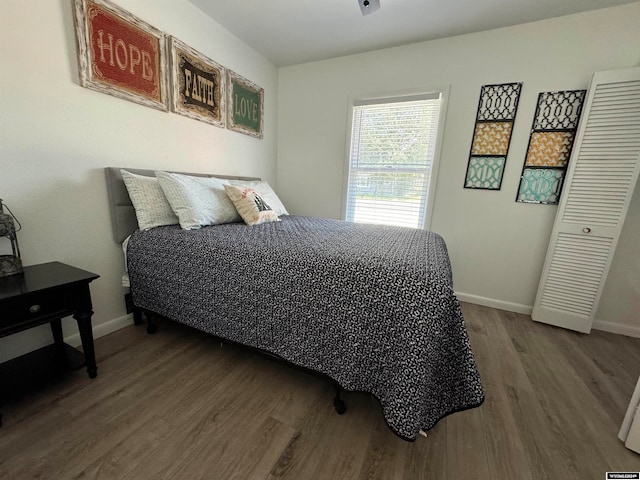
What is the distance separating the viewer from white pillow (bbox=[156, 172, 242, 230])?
1.68m

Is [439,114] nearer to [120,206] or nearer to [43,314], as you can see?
[120,206]

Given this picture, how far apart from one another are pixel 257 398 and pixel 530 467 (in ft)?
3.96

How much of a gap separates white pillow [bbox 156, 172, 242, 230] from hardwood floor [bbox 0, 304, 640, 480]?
2.88 ft

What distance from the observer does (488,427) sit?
3.84ft

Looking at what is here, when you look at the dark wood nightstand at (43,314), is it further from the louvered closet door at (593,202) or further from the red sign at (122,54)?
the louvered closet door at (593,202)

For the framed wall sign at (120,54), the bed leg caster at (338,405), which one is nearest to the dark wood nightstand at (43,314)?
the framed wall sign at (120,54)

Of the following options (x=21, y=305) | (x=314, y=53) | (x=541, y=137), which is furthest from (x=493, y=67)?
(x=21, y=305)

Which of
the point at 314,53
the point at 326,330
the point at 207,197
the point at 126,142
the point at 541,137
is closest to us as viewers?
the point at 326,330

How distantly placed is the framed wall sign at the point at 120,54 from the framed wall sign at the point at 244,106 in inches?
25.8

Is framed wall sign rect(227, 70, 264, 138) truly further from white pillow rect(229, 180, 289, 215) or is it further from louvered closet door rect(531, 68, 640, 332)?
louvered closet door rect(531, 68, 640, 332)

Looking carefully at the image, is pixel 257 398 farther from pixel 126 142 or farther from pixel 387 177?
pixel 387 177

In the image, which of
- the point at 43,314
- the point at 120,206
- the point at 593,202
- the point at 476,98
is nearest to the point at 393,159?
the point at 476,98

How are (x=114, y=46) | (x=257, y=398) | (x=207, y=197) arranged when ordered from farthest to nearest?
1. (x=207, y=197)
2. (x=114, y=46)
3. (x=257, y=398)

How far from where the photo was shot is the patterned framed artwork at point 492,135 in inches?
85.0
